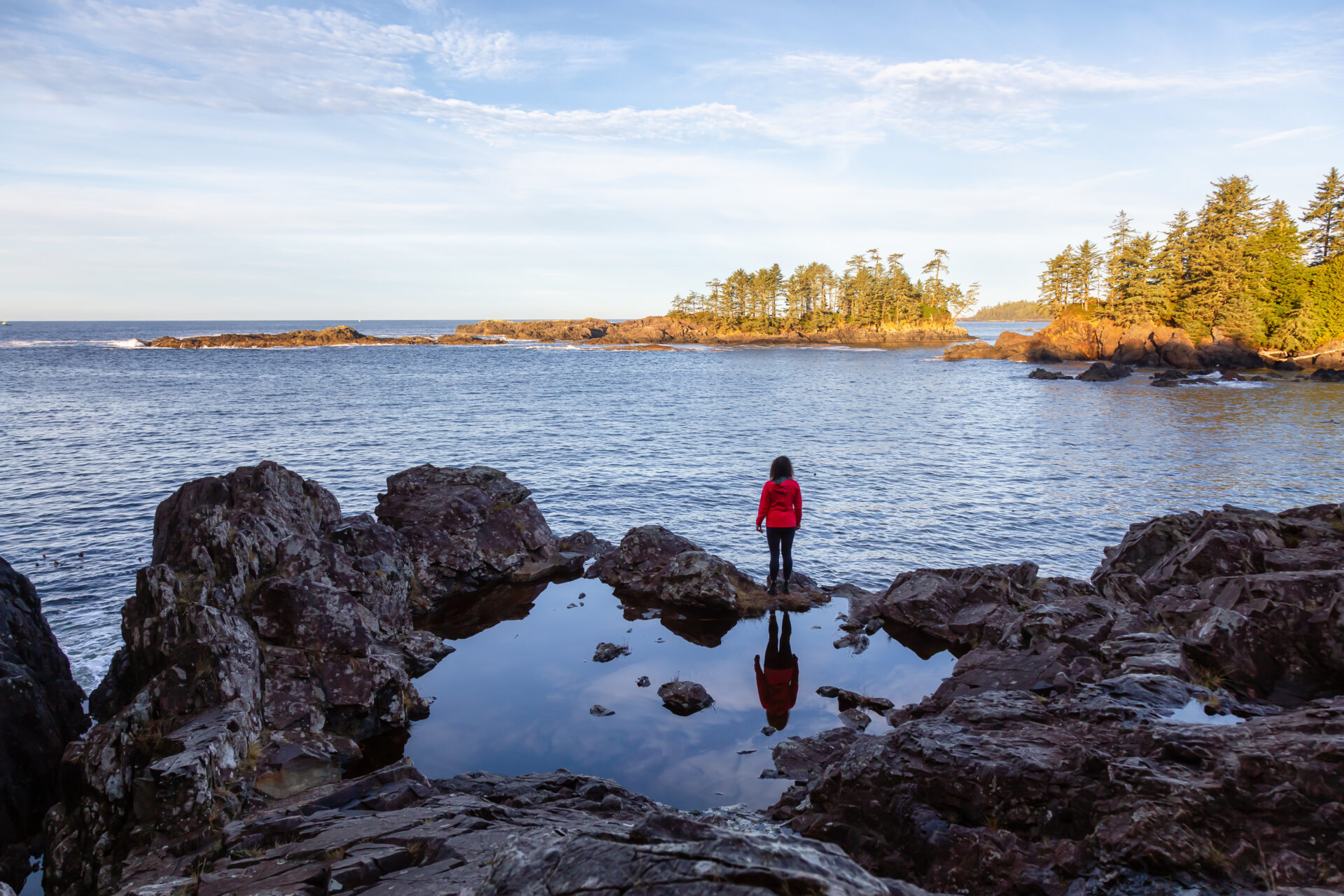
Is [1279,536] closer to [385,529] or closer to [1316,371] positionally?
[385,529]

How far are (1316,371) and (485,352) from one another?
128m

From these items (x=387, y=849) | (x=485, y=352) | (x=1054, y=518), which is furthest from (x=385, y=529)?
(x=485, y=352)

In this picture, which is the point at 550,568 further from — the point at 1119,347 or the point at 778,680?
the point at 1119,347

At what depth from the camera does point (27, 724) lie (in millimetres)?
8602

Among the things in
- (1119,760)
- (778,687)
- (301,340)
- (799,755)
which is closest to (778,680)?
(778,687)

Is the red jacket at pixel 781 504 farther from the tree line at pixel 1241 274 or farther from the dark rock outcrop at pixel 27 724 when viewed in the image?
the tree line at pixel 1241 274

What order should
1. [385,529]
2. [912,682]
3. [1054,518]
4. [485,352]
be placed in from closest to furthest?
[912,682] → [385,529] → [1054,518] → [485,352]

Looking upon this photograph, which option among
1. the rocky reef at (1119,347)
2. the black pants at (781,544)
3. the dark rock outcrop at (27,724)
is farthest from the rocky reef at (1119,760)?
the rocky reef at (1119,347)

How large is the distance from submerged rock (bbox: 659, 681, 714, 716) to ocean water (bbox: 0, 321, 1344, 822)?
24cm

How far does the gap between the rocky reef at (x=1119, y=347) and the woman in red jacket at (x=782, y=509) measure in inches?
3494

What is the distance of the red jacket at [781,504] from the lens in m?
14.3

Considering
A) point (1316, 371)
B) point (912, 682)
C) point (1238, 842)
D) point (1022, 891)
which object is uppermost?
point (1316, 371)

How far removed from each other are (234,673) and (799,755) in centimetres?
764

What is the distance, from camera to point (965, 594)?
14055mm
